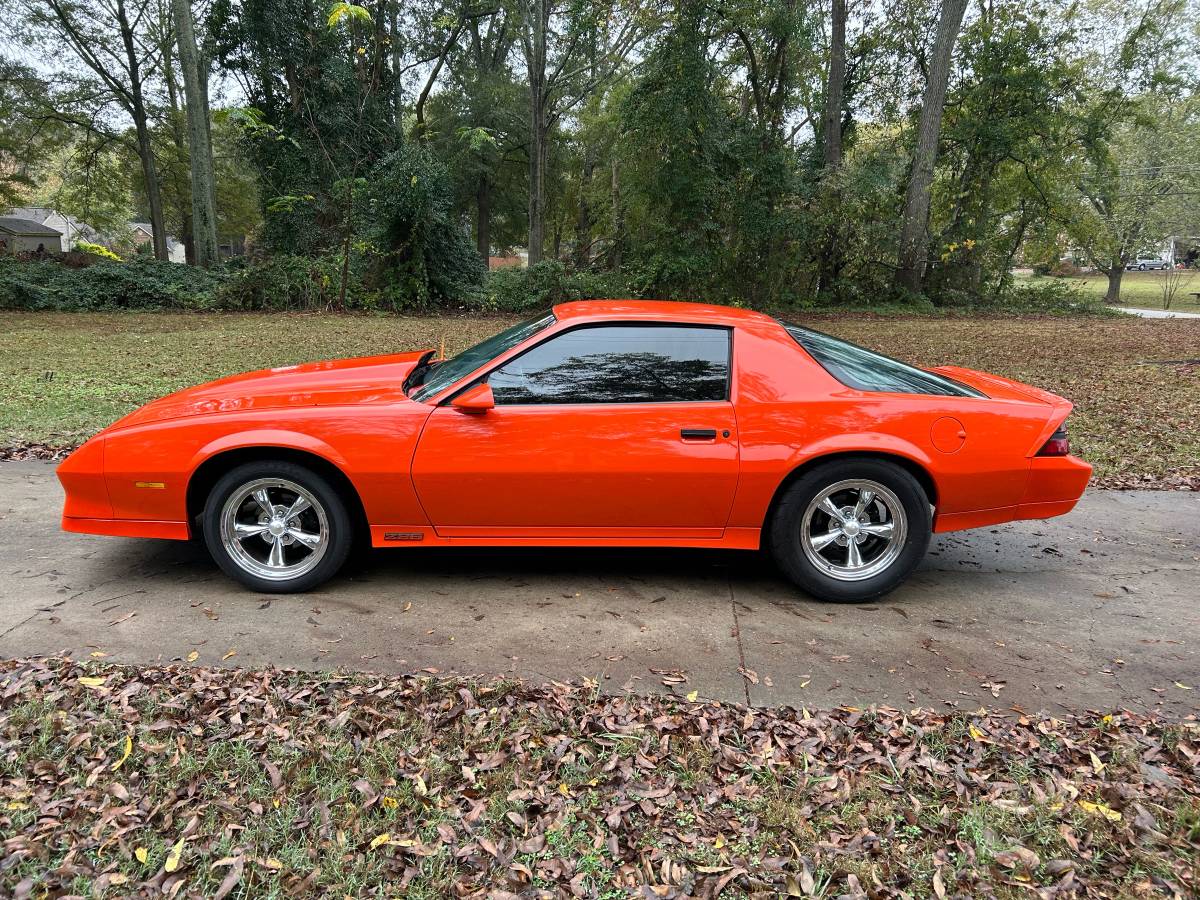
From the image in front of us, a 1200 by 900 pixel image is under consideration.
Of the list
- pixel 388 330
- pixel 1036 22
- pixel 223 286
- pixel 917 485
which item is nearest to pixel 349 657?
pixel 917 485

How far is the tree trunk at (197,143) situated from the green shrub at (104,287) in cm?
133

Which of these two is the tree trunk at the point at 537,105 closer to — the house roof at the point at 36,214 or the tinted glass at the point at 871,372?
the tinted glass at the point at 871,372

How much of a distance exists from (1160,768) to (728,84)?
2292cm

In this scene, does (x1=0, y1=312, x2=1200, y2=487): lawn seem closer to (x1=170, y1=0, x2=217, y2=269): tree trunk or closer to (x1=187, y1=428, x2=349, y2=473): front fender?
(x1=170, y1=0, x2=217, y2=269): tree trunk

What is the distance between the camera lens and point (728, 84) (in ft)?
72.9

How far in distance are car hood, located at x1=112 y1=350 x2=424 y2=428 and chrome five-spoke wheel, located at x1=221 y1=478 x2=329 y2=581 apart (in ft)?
1.40

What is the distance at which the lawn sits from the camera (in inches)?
275

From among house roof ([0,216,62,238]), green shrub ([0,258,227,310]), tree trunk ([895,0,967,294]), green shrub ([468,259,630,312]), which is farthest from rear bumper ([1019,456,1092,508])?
house roof ([0,216,62,238])

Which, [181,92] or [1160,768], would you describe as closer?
[1160,768]

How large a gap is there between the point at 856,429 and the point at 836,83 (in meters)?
21.1

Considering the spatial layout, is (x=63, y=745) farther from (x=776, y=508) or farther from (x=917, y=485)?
(x=917, y=485)

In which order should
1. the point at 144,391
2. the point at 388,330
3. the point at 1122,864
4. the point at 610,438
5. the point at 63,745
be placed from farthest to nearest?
the point at 388,330 → the point at 144,391 → the point at 610,438 → the point at 63,745 → the point at 1122,864

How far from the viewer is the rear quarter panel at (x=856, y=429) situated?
12.1 ft

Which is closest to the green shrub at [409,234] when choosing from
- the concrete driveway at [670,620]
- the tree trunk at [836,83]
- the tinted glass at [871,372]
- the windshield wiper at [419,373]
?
the tree trunk at [836,83]
